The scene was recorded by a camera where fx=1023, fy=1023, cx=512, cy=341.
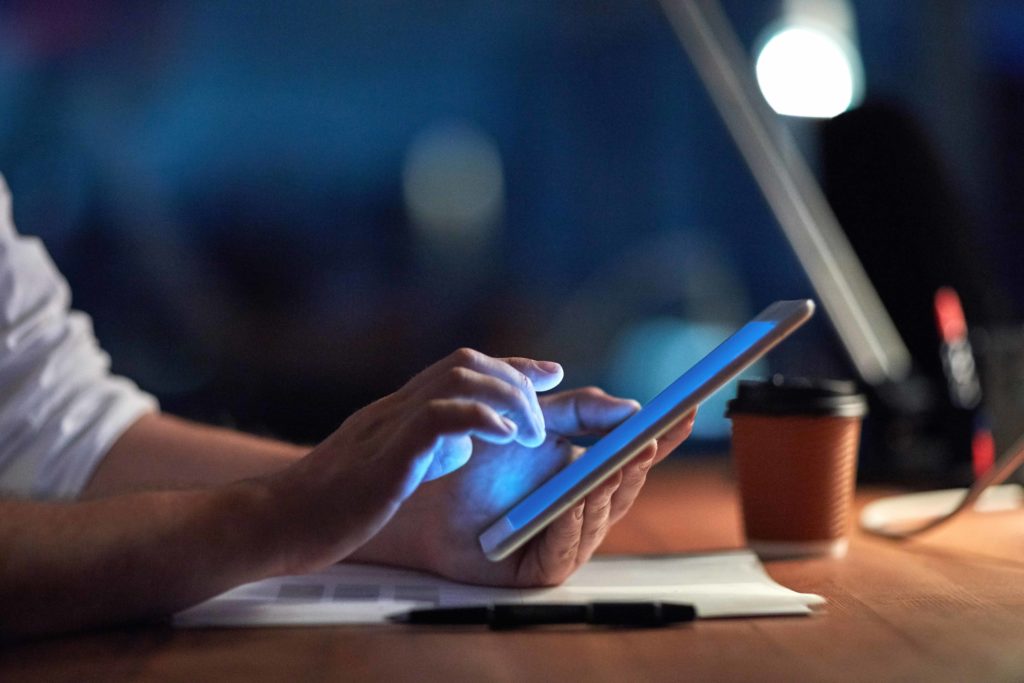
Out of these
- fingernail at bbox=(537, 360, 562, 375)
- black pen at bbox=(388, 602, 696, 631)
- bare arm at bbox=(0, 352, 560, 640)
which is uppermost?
fingernail at bbox=(537, 360, 562, 375)

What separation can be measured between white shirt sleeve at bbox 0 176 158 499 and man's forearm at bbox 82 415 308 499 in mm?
15

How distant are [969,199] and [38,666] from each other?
206 cm

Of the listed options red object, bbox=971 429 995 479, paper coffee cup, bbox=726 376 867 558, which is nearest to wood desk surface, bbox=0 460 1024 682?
paper coffee cup, bbox=726 376 867 558

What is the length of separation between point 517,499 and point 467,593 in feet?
0.21

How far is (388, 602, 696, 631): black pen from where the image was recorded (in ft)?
1.69

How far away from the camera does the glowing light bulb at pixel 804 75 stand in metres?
1.75

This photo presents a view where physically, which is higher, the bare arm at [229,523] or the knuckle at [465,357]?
the knuckle at [465,357]

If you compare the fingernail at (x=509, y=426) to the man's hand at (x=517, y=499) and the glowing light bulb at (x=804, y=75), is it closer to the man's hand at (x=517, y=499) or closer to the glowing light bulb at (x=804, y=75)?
the man's hand at (x=517, y=499)

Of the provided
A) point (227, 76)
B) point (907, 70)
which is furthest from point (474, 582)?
point (227, 76)

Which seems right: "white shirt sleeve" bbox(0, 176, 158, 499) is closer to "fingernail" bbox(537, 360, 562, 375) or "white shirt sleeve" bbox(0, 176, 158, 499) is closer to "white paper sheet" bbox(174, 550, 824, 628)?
"white paper sheet" bbox(174, 550, 824, 628)

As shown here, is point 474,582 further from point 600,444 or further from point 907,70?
point 907,70

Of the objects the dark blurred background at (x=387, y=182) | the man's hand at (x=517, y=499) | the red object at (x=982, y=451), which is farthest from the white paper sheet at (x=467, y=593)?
the dark blurred background at (x=387, y=182)

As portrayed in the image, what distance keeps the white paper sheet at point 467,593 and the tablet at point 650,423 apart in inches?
2.0

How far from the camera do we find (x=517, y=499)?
24.8 inches
